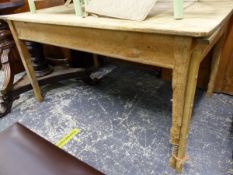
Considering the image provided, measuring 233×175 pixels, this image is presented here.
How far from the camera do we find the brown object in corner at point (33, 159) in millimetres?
568

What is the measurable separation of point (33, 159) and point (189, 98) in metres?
0.57

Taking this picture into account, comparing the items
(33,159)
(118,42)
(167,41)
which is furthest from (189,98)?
(33,159)

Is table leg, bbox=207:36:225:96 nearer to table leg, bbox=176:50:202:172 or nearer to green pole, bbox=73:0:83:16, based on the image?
table leg, bbox=176:50:202:172

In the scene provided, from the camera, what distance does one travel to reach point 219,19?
669 millimetres

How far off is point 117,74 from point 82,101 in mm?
522

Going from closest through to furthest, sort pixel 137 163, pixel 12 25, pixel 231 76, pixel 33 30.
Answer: pixel 137 163, pixel 33 30, pixel 12 25, pixel 231 76

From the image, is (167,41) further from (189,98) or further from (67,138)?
(67,138)

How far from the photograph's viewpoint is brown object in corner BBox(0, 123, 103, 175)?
568mm

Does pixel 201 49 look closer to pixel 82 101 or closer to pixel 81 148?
pixel 81 148

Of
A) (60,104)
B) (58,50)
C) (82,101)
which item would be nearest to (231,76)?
(82,101)

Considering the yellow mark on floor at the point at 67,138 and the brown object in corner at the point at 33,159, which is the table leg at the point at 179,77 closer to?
the brown object in corner at the point at 33,159

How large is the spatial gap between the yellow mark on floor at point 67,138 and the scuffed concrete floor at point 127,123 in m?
0.03

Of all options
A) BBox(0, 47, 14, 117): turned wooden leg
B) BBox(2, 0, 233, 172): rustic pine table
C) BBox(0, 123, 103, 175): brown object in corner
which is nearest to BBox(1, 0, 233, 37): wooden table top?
BBox(2, 0, 233, 172): rustic pine table

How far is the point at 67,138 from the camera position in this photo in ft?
3.98
